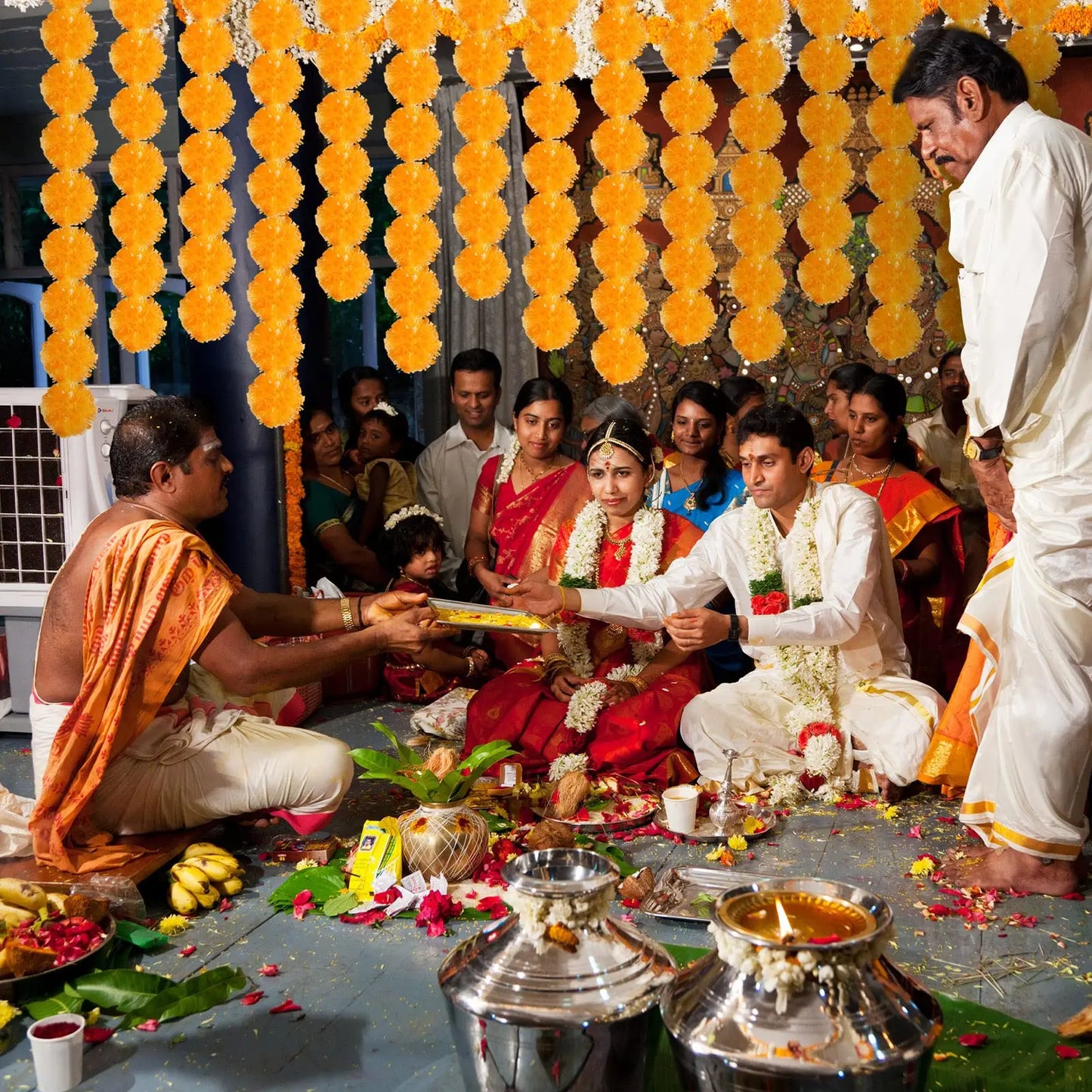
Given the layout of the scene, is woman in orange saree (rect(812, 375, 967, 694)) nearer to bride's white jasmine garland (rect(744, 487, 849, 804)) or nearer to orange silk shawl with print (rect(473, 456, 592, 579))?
bride's white jasmine garland (rect(744, 487, 849, 804))

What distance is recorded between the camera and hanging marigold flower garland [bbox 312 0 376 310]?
5992mm

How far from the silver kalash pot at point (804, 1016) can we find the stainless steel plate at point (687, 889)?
1369mm

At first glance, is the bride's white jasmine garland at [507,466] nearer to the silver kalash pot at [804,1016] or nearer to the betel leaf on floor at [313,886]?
the betel leaf on floor at [313,886]

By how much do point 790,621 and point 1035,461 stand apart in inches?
44.0

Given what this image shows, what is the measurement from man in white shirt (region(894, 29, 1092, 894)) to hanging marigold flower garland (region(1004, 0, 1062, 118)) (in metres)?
2.72

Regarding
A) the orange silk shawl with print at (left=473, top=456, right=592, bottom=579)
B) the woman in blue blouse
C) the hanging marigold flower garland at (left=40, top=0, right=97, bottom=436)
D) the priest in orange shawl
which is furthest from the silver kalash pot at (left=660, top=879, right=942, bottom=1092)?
the hanging marigold flower garland at (left=40, top=0, right=97, bottom=436)

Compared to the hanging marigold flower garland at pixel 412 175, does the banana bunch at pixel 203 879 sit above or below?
below

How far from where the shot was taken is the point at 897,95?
3.49 m

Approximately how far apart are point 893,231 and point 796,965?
5.09 metres

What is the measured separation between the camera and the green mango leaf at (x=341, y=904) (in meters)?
3.42

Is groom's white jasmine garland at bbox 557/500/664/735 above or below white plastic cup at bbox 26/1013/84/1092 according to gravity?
above

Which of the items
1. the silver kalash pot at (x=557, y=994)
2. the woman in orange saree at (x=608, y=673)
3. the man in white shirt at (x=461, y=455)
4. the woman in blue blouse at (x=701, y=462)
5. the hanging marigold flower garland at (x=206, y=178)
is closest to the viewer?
the silver kalash pot at (x=557, y=994)

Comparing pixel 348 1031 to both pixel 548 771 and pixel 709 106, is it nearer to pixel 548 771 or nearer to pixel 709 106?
pixel 548 771

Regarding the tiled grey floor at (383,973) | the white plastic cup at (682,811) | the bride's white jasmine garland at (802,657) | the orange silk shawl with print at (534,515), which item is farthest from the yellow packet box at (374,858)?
the orange silk shawl with print at (534,515)
